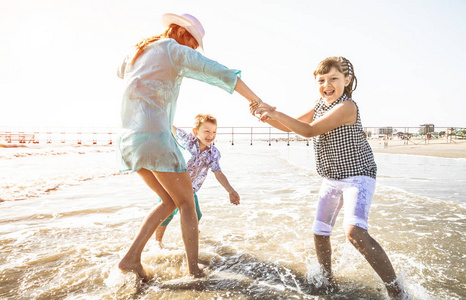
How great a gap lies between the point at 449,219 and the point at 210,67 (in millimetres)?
3643

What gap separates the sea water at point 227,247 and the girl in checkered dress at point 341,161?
33cm

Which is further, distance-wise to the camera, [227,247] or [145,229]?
[227,247]

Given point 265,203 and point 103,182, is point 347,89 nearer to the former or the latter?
point 265,203

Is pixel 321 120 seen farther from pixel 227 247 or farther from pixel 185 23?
pixel 227 247

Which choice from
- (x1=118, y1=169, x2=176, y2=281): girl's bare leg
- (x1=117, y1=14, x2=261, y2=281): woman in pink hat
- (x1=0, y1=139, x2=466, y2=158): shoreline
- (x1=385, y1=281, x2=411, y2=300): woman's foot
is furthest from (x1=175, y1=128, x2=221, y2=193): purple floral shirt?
(x1=0, y1=139, x2=466, y2=158): shoreline

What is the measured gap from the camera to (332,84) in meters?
2.07

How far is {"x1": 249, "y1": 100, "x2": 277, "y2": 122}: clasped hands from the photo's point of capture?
195 centimetres

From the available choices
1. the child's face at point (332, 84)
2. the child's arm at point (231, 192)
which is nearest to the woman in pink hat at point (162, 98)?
the child's face at point (332, 84)

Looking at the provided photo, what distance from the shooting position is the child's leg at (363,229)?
1741 millimetres

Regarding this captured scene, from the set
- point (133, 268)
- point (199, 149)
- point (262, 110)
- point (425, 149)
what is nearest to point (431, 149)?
point (425, 149)

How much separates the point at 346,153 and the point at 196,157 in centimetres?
143

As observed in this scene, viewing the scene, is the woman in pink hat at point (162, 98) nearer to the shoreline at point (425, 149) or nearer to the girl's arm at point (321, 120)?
the girl's arm at point (321, 120)

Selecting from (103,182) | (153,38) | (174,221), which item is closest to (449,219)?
(174,221)

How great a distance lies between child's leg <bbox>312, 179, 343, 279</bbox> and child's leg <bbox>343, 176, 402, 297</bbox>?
0.42 ft
